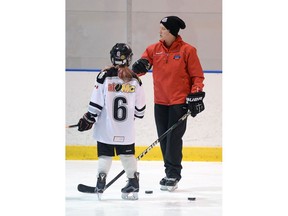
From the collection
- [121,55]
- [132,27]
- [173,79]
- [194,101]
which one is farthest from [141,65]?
[132,27]

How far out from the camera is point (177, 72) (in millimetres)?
4164

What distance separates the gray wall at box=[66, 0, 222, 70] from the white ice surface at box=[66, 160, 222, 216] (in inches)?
30.3

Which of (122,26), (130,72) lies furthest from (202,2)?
(130,72)

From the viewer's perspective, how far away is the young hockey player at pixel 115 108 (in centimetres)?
376

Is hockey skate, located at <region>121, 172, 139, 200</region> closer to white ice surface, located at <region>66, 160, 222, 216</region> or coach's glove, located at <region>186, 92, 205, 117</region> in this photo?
white ice surface, located at <region>66, 160, 222, 216</region>

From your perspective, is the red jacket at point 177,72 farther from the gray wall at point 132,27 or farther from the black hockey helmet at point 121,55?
the gray wall at point 132,27

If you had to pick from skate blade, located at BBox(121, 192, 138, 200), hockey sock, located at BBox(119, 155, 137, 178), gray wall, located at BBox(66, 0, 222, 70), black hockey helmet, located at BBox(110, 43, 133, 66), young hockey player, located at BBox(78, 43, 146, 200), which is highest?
gray wall, located at BBox(66, 0, 222, 70)

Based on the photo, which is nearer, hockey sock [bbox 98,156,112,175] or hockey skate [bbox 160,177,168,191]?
hockey sock [bbox 98,156,112,175]

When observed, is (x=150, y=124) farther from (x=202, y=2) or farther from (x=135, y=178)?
(x=135, y=178)

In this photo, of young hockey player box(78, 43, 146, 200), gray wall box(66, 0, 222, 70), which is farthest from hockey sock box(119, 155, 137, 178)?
gray wall box(66, 0, 222, 70)

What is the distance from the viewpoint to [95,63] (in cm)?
557

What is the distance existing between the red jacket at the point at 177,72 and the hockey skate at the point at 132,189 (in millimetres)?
508

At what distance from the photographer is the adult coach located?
4152mm

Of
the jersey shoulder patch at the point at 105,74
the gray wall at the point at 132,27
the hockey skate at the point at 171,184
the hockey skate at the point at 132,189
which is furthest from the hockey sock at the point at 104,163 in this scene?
the gray wall at the point at 132,27
